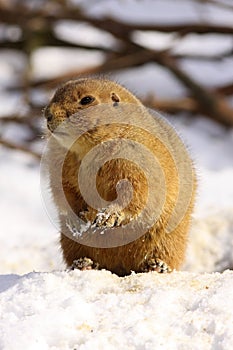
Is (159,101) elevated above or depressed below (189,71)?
below

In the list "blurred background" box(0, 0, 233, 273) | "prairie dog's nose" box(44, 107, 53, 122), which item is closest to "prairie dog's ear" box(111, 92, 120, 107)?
"prairie dog's nose" box(44, 107, 53, 122)

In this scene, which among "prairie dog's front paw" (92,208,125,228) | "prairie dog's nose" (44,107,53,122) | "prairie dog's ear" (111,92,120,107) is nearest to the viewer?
"prairie dog's front paw" (92,208,125,228)

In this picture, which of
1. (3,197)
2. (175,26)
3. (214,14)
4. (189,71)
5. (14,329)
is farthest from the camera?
(214,14)

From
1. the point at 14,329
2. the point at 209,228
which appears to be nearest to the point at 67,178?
the point at 14,329

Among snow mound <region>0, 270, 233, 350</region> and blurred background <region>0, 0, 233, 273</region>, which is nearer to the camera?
snow mound <region>0, 270, 233, 350</region>

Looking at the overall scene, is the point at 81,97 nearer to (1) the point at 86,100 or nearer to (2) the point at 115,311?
(1) the point at 86,100

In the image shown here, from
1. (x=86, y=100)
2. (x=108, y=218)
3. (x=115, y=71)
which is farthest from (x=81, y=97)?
(x=115, y=71)

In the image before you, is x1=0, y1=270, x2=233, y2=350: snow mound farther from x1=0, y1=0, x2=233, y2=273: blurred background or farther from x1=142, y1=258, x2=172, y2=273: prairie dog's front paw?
x1=0, y1=0, x2=233, y2=273: blurred background

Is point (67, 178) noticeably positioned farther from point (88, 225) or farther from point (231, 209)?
point (231, 209)
